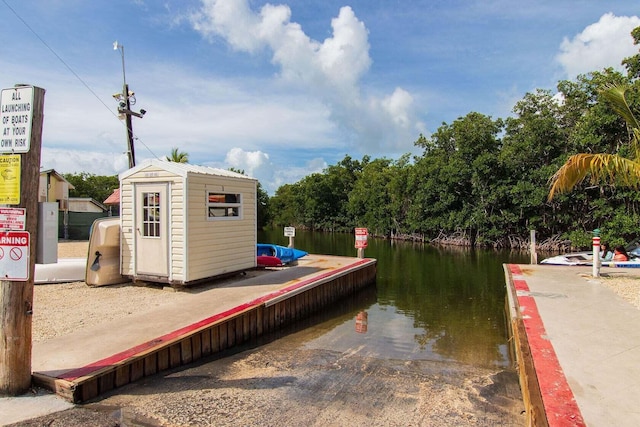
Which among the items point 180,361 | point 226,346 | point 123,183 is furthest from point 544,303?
point 123,183

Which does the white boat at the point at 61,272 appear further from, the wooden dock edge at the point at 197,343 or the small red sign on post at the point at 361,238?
the small red sign on post at the point at 361,238

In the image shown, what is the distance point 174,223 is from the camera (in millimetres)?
8523

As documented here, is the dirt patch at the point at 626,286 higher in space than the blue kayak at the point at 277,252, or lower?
lower

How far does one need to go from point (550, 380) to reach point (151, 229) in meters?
7.67

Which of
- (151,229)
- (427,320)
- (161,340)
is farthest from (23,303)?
(427,320)

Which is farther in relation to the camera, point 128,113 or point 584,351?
point 128,113

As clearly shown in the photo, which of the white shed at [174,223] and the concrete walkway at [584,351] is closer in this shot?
the concrete walkway at [584,351]

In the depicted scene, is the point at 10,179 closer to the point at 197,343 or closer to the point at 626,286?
the point at 197,343

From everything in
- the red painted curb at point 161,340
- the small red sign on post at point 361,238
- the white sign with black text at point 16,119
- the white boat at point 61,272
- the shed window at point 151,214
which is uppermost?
the white sign with black text at point 16,119

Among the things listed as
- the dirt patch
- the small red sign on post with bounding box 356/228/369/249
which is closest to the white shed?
the small red sign on post with bounding box 356/228/369/249

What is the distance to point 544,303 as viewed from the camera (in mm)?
7555

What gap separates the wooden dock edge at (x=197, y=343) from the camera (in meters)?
4.28

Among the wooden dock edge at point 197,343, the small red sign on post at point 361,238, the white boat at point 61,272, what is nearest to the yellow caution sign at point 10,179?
the wooden dock edge at point 197,343

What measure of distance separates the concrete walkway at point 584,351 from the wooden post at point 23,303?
4911mm
